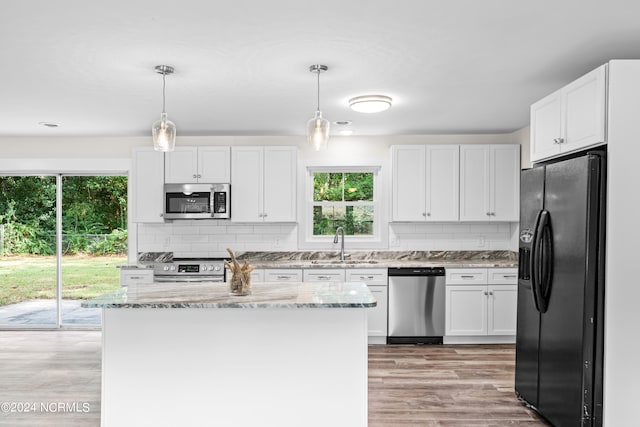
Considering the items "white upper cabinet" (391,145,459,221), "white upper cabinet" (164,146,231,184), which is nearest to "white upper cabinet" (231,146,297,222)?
"white upper cabinet" (164,146,231,184)

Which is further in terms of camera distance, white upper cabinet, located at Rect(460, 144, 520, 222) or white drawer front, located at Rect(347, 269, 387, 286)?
white upper cabinet, located at Rect(460, 144, 520, 222)

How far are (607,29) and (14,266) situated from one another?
657cm

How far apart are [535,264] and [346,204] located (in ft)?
9.97

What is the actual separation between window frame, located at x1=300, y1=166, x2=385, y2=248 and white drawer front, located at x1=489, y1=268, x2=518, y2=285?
1329 millimetres

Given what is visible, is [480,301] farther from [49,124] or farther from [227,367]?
[49,124]

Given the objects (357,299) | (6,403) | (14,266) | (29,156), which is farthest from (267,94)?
(14,266)

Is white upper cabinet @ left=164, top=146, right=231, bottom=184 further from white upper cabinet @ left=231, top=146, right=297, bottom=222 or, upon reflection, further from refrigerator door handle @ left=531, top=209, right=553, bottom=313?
refrigerator door handle @ left=531, top=209, right=553, bottom=313

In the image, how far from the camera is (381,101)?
4047 millimetres

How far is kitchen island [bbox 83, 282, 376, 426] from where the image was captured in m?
2.83

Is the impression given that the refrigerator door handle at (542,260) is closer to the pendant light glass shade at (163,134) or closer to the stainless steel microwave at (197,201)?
the pendant light glass shade at (163,134)

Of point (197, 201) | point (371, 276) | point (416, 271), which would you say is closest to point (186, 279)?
point (197, 201)

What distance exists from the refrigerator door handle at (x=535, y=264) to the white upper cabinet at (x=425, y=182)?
2.29 metres

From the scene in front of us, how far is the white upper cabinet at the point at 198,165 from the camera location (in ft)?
18.3

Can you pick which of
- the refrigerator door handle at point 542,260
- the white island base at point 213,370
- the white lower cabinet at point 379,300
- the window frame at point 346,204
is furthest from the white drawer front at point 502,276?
the white island base at point 213,370
